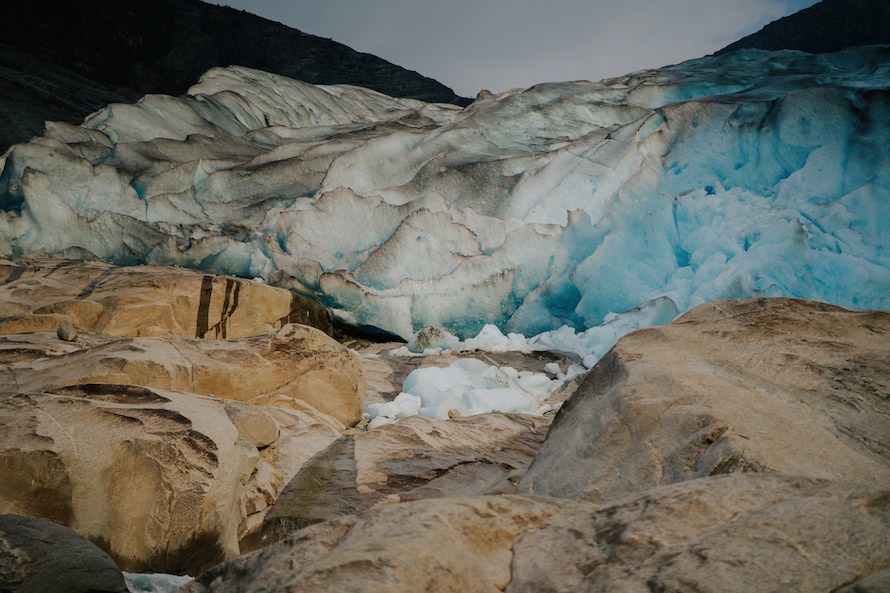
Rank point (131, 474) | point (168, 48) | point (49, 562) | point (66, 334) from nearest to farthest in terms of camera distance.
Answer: point (49, 562), point (131, 474), point (66, 334), point (168, 48)

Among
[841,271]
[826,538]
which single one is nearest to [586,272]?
[841,271]

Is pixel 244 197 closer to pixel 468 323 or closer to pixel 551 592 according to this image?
pixel 468 323

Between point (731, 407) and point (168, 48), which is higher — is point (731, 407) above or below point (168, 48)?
below

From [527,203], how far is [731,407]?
6.77 meters

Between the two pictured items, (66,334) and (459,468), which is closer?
(459,468)

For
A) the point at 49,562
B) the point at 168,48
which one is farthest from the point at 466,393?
the point at 168,48

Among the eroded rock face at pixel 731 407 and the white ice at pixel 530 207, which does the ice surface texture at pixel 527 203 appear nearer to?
the white ice at pixel 530 207

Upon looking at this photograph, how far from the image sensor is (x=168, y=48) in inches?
1176

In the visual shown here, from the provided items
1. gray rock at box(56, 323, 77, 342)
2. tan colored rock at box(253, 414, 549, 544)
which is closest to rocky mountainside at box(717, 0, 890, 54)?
tan colored rock at box(253, 414, 549, 544)

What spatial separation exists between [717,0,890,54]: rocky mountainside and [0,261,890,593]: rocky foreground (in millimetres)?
24425

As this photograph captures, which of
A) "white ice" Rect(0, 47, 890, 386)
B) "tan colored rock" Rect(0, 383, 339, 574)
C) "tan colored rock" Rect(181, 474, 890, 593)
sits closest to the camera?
"tan colored rock" Rect(181, 474, 890, 593)

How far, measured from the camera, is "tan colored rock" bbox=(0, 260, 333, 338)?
6.29 metres

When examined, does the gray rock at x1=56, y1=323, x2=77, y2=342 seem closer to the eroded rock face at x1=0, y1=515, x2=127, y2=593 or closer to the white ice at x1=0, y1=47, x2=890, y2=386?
the eroded rock face at x1=0, y1=515, x2=127, y2=593

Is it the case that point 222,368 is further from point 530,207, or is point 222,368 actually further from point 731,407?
point 530,207
